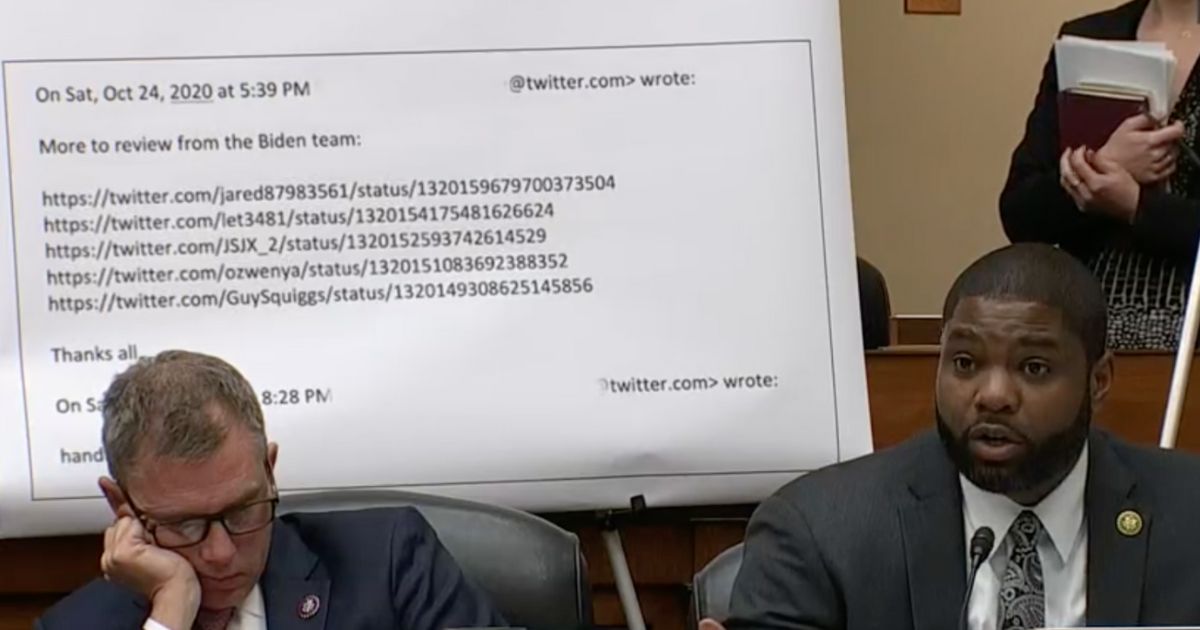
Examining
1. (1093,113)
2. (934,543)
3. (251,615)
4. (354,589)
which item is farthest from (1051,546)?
(1093,113)

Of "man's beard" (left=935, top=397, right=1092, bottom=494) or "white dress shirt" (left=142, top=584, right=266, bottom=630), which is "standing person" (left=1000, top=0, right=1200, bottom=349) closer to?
"man's beard" (left=935, top=397, right=1092, bottom=494)

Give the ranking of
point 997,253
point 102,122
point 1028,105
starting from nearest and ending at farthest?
point 997,253 < point 102,122 < point 1028,105

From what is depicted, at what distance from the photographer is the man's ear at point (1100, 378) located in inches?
96.6

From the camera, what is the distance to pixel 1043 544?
2451 millimetres

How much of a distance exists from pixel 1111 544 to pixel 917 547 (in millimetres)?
253

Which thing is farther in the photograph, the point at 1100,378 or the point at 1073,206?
the point at 1073,206

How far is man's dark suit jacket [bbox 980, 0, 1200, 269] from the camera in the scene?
3309mm

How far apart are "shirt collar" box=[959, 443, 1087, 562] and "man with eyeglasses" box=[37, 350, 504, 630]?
2.18 feet

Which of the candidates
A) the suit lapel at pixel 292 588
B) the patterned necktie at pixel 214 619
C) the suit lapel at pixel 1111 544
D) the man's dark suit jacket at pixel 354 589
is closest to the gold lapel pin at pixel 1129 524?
the suit lapel at pixel 1111 544

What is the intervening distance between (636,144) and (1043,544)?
3.43 ft

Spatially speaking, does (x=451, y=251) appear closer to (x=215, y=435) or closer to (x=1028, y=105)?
(x=215, y=435)

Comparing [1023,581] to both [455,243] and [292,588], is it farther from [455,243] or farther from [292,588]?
[455,243]

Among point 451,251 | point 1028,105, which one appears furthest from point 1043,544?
point 1028,105

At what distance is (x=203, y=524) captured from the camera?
2.39 meters
